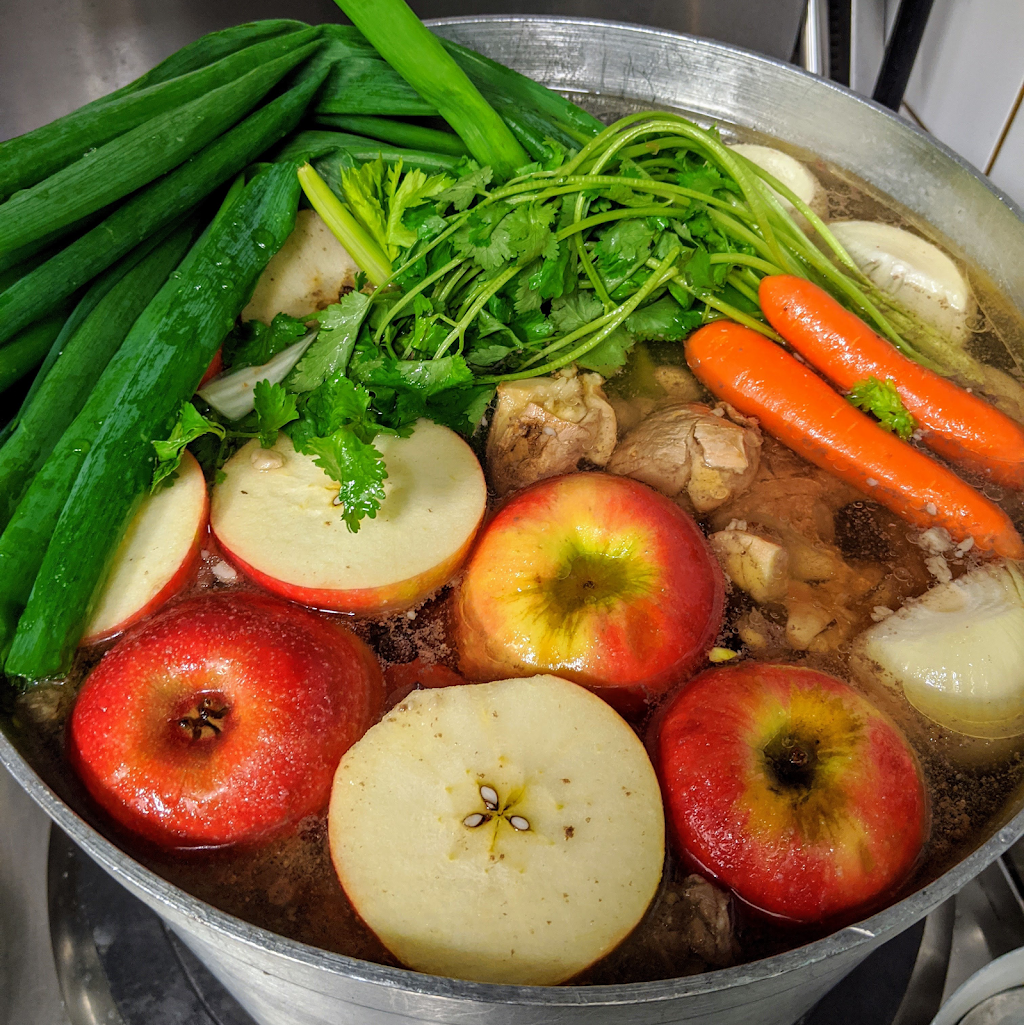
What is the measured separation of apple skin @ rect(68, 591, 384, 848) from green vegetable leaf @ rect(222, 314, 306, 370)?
42 cm

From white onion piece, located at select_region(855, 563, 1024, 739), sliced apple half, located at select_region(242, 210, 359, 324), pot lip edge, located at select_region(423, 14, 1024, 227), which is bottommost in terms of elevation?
white onion piece, located at select_region(855, 563, 1024, 739)

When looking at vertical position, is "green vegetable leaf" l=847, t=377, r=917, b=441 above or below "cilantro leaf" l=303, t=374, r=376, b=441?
below

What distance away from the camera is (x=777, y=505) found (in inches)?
47.8

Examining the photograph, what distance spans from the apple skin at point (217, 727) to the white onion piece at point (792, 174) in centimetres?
124

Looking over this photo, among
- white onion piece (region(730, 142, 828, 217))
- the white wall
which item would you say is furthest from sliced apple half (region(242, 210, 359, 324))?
the white wall

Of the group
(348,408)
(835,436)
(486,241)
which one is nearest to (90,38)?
(486,241)

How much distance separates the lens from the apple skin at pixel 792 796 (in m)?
0.85

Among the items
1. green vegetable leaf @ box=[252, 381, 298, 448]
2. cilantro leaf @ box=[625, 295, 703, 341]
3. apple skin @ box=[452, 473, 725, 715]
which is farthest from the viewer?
cilantro leaf @ box=[625, 295, 703, 341]

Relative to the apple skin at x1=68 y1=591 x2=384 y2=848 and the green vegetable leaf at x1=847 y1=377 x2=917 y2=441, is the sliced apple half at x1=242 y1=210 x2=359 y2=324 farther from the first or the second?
the green vegetable leaf at x1=847 y1=377 x2=917 y2=441

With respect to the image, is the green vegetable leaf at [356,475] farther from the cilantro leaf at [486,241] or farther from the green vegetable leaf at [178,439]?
the cilantro leaf at [486,241]

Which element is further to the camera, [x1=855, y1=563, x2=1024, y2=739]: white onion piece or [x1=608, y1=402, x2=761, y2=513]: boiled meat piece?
[x1=608, y1=402, x2=761, y2=513]: boiled meat piece

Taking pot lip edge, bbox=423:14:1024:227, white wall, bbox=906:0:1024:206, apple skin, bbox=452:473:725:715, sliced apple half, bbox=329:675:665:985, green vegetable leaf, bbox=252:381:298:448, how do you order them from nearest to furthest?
sliced apple half, bbox=329:675:665:985, apple skin, bbox=452:473:725:715, green vegetable leaf, bbox=252:381:298:448, pot lip edge, bbox=423:14:1024:227, white wall, bbox=906:0:1024:206

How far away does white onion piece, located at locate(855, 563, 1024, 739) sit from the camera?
3.30 feet

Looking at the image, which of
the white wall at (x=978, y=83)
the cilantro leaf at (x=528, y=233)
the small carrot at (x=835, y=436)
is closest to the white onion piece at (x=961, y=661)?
the small carrot at (x=835, y=436)
